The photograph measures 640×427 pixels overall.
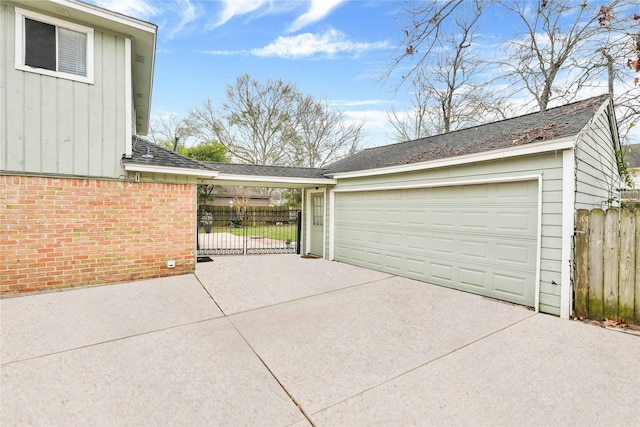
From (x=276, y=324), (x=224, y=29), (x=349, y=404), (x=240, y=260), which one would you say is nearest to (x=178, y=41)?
(x=224, y=29)

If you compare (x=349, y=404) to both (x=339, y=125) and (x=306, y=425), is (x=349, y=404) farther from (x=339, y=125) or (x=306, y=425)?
(x=339, y=125)

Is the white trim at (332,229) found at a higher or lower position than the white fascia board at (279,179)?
lower

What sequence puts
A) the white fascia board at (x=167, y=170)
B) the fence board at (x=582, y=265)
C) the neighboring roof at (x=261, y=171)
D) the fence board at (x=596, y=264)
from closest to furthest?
the fence board at (x=596, y=264), the fence board at (x=582, y=265), the white fascia board at (x=167, y=170), the neighboring roof at (x=261, y=171)

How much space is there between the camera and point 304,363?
2.93 meters

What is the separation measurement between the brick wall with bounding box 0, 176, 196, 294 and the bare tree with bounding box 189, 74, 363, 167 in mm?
16181

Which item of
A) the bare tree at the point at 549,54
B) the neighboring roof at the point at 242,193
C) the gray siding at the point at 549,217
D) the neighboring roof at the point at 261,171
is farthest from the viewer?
the neighboring roof at the point at 242,193

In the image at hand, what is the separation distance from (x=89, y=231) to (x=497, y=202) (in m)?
7.27

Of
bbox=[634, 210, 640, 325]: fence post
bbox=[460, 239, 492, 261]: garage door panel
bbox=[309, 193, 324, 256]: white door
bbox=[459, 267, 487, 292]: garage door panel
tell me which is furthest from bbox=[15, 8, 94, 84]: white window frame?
bbox=[634, 210, 640, 325]: fence post

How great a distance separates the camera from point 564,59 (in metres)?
12.4

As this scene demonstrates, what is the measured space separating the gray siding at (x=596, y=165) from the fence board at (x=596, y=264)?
0.40 m

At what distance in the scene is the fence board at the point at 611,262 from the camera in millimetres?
3873

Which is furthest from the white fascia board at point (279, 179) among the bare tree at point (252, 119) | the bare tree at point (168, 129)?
the bare tree at point (168, 129)

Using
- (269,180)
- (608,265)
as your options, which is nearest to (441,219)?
(608,265)

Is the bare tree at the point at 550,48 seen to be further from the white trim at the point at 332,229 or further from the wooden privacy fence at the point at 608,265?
the white trim at the point at 332,229
